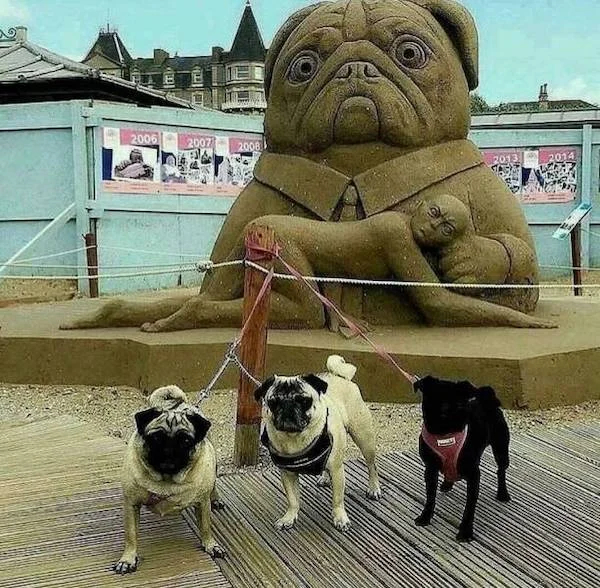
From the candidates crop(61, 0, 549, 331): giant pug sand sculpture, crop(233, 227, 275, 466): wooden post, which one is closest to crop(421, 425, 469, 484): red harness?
crop(233, 227, 275, 466): wooden post

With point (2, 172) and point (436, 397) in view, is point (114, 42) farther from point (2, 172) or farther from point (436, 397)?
point (436, 397)

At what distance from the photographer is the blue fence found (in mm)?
11898

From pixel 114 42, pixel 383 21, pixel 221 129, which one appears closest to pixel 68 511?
pixel 383 21

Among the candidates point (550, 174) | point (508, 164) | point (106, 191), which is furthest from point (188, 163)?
point (550, 174)

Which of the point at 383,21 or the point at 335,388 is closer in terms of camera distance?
the point at 335,388

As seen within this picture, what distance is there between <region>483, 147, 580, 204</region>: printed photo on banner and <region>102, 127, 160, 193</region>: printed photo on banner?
223 inches

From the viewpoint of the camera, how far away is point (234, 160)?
13281mm

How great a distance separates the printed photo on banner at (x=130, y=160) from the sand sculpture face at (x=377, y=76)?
19.4 feet

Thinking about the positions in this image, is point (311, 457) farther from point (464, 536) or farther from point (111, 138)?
point (111, 138)

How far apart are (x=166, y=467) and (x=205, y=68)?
57.2 meters

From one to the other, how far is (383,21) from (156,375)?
3.10 meters

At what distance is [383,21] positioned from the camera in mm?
6289

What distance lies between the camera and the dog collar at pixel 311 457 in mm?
3137

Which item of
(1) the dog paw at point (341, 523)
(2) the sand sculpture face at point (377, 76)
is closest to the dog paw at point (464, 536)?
(1) the dog paw at point (341, 523)
